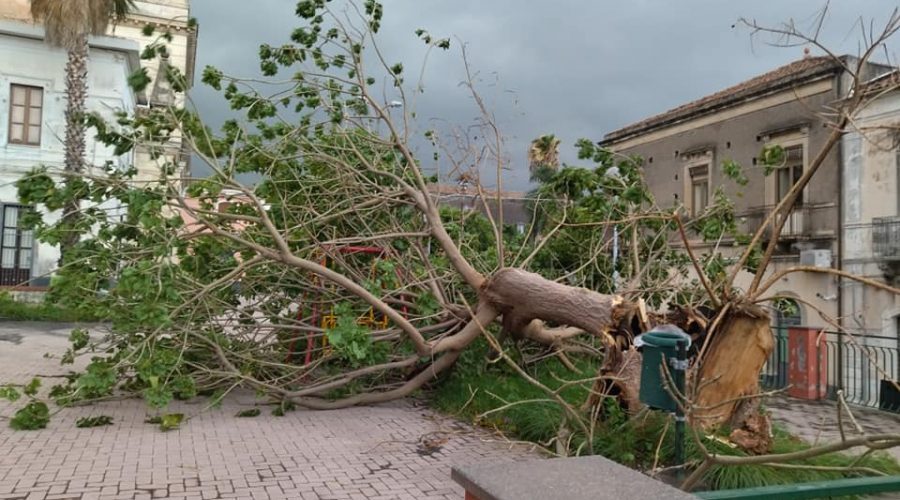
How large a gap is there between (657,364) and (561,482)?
275 cm

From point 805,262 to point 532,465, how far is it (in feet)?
59.3

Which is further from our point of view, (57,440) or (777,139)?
(777,139)

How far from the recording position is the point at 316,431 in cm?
647

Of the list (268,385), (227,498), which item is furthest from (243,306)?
(227,498)

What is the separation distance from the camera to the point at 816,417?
27.7 feet

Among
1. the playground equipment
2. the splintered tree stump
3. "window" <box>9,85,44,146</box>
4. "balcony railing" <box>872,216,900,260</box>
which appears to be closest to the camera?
the splintered tree stump

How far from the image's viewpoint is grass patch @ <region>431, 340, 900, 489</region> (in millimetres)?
4688

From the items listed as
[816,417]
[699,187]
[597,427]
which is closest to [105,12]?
[699,187]

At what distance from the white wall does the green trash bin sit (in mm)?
19242

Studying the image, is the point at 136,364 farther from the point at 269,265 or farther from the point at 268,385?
the point at 269,265

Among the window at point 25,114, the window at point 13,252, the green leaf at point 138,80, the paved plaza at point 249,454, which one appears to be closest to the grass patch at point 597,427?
the paved plaza at point 249,454

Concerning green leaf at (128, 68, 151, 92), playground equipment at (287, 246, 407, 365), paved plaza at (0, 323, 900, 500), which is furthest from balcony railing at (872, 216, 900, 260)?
green leaf at (128, 68, 151, 92)

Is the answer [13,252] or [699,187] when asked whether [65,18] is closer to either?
[13,252]

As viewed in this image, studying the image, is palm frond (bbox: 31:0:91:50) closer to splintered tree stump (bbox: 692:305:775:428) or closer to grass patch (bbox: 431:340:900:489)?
grass patch (bbox: 431:340:900:489)
